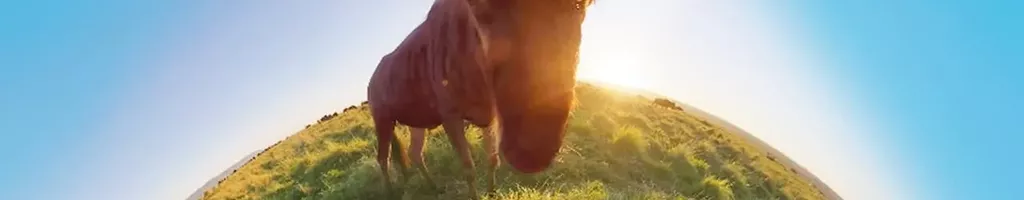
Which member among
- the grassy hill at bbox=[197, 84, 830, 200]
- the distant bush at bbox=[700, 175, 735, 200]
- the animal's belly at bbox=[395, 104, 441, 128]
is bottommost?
the distant bush at bbox=[700, 175, 735, 200]

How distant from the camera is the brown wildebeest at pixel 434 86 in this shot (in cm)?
495

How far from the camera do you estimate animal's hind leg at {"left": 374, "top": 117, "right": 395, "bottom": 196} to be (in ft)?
24.6

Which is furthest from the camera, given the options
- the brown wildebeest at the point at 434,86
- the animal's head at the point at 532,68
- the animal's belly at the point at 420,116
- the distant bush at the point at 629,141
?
the distant bush at the point at 629,141

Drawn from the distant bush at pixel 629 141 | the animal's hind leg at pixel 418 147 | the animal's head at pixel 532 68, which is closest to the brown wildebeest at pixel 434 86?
the animal's hind leg at pixel 418 147

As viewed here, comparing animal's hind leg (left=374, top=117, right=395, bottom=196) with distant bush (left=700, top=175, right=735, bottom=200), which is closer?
animal's hind leg (left=374, top=117, right=395, bottom=196)

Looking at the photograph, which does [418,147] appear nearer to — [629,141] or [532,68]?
[629,141]

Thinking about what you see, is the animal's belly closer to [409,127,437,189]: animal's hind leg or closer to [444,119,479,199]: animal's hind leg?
[444,119,479,199]: animal's hind leg

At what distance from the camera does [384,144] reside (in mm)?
7680

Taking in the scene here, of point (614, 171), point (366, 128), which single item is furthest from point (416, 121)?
point (366, 128)

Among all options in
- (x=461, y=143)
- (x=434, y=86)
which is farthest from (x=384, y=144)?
(x=434, y=86)

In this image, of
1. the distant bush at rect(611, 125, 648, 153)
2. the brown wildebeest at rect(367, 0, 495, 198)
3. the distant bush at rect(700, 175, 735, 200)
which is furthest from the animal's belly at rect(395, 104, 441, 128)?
the distant bush at rect(700, 175, 735, 200)

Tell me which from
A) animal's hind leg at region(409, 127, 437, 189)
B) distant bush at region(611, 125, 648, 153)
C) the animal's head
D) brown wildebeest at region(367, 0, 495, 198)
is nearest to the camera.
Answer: the animal's head

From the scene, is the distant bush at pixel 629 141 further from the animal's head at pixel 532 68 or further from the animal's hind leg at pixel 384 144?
the animal's head at pixel 532 68

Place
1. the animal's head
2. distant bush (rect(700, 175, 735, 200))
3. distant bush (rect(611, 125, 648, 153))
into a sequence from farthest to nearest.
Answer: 1. distant bush (rect(611, 125, 648, 153))
2. distant bush (rect(700, 175, 735, 200))
3. the animal's head
